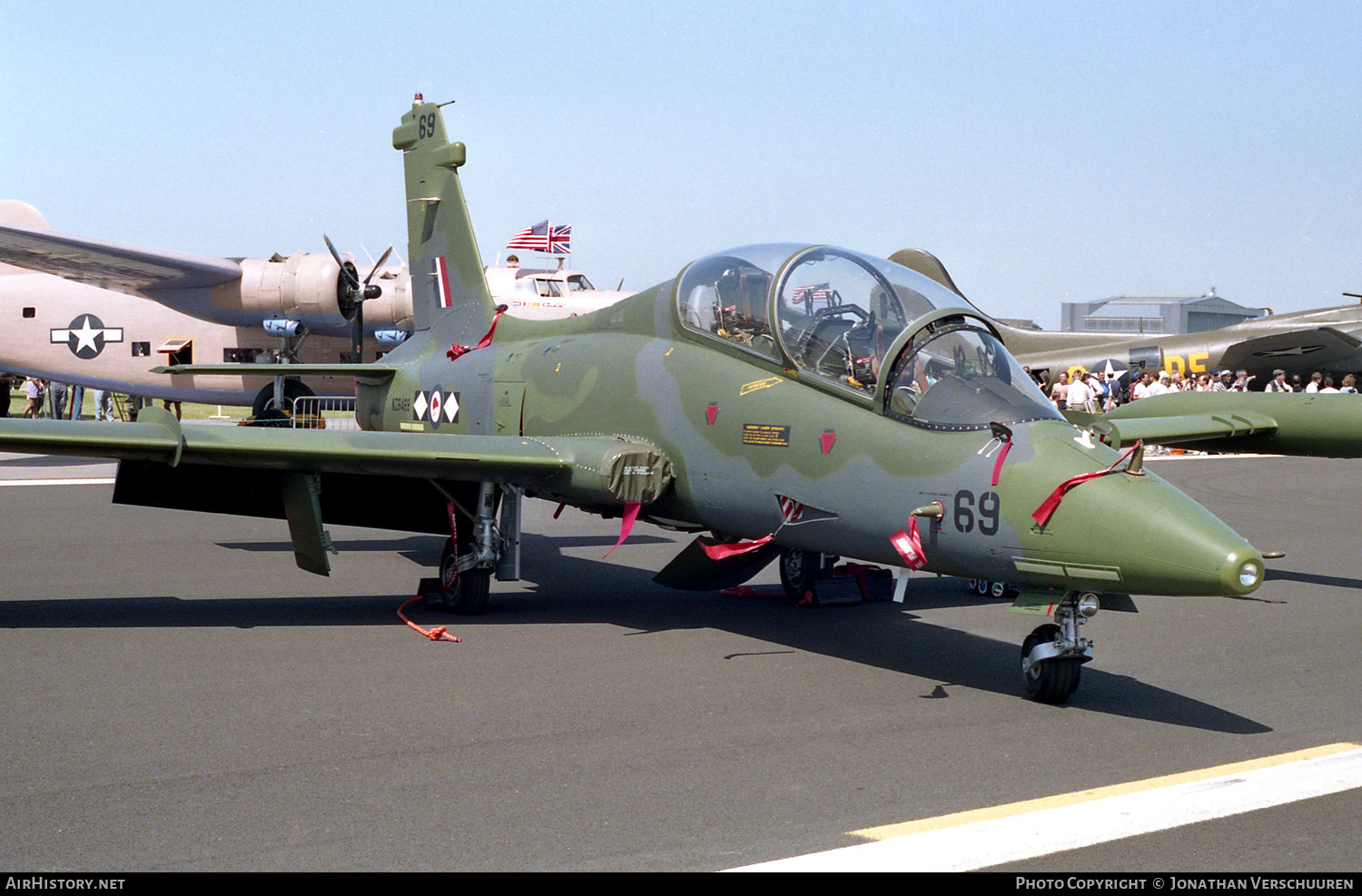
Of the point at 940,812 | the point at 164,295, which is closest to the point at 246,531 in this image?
the point at 940,812

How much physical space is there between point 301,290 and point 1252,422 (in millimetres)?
22500

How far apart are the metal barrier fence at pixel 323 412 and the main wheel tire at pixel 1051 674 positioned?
20.4m

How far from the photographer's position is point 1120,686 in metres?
7.10

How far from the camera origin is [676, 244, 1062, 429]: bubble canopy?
22.4 ft

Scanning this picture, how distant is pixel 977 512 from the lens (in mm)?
6398

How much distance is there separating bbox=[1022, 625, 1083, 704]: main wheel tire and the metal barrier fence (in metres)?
20.4

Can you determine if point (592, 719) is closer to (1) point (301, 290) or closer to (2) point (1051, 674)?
(2) point (1051, 674)

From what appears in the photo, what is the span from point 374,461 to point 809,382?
3.14 metres

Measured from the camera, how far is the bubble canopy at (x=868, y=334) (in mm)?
6836

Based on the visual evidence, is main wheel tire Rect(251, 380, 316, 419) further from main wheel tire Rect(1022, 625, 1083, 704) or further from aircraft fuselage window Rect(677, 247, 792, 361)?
main wheel tire Rect(1022, 625, 1083, 704)

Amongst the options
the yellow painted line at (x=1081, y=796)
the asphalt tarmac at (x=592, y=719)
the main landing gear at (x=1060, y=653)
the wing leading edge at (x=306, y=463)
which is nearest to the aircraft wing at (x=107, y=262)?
the asphalt tarmac at (x=592, y=719)
